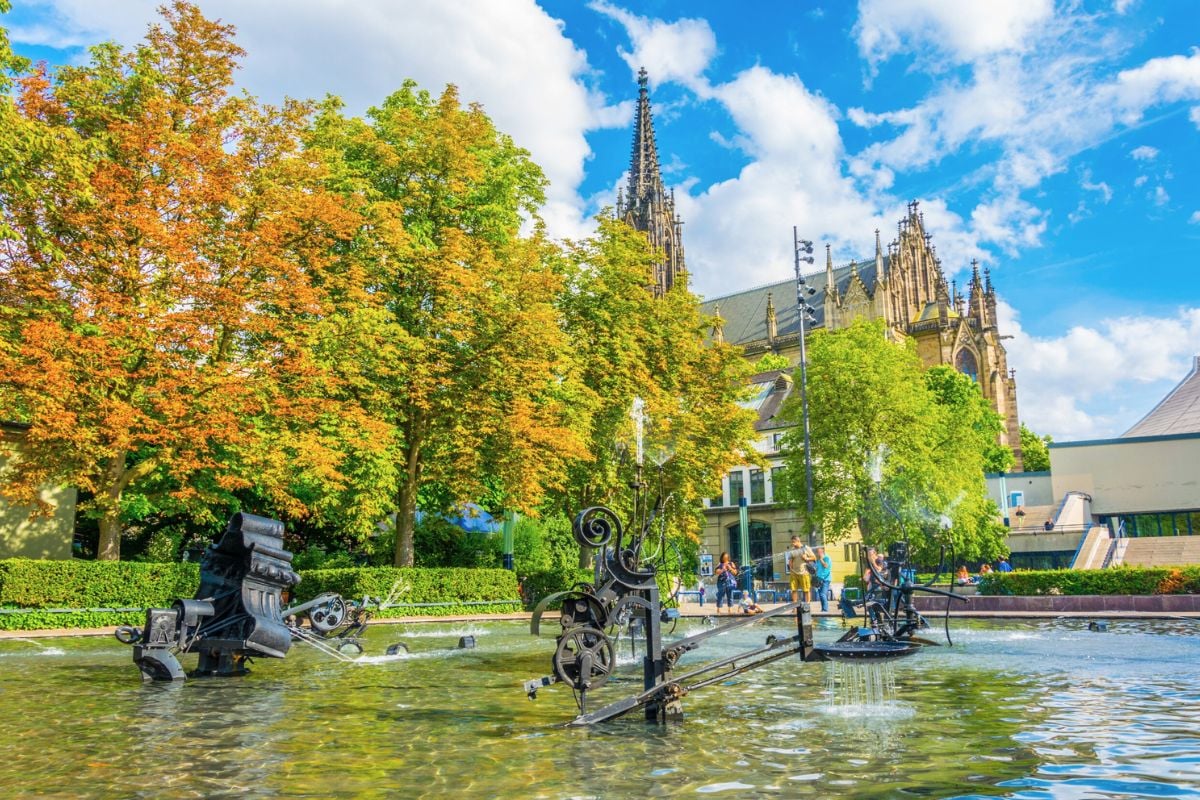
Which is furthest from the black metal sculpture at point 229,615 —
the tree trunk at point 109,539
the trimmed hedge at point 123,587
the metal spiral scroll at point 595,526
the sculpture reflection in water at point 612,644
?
the tree trunk at point 109,539

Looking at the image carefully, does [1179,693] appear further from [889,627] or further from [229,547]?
[229,547]

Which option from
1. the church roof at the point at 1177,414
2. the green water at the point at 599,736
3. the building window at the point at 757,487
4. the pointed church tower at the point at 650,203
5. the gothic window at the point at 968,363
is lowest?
the green water at the point at 599,736

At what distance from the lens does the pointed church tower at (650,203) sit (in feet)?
345

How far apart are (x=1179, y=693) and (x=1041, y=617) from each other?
1651cm

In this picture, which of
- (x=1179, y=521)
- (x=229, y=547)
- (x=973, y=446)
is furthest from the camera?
(x=1179, y=521)

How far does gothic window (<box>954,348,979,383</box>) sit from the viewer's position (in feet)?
290

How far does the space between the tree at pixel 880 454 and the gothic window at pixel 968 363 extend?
45281 millimetres

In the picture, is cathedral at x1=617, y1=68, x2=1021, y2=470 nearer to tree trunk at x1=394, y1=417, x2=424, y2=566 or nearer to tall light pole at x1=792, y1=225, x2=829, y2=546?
tall light pole at x1=792, y1=225, x2=829, y2=546

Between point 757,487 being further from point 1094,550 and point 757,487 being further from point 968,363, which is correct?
point 968,363

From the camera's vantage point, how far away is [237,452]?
23.9m

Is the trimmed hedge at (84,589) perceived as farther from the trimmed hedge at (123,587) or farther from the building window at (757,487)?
the building window at (757,487)

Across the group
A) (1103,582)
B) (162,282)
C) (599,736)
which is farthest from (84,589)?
(1103,582)

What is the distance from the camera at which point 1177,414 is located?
216 feet

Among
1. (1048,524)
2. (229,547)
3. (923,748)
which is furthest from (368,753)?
(1048,524)
